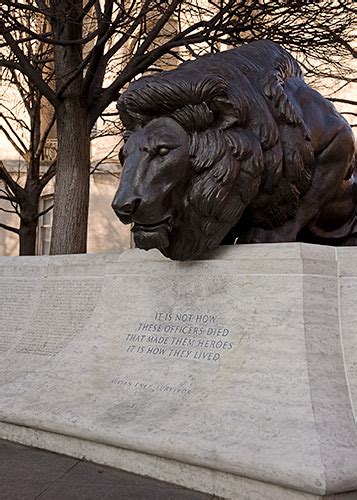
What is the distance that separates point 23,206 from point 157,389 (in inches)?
374

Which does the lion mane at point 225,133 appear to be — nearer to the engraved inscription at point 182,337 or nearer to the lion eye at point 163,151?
the lion eye at point 163,151

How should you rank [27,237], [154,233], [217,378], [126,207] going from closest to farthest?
[217,378] → [126,207] → [154,233] → [27,237]

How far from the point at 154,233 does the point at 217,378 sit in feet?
3.13

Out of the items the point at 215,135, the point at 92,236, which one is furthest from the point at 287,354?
the point at 92,236

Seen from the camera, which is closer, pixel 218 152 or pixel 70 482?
pixel 70 482

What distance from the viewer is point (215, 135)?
A: 4.32m

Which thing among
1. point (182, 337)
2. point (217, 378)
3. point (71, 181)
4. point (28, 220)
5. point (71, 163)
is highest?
point (71, 163)

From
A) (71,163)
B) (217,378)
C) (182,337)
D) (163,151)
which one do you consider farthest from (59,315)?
(71,163)

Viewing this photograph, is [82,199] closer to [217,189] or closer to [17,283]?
[17,283]

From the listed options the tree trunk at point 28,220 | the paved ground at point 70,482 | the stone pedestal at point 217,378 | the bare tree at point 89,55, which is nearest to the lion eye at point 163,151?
the stone pedestal at point 217,378

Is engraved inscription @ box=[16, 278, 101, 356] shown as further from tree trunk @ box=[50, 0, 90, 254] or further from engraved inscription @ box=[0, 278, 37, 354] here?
tree trunk @ box=[50, 0, 90, 254]

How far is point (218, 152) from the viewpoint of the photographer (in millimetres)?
4285

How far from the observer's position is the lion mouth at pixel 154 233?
4270 millimetres

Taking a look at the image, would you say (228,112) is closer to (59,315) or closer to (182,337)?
(182,337)
